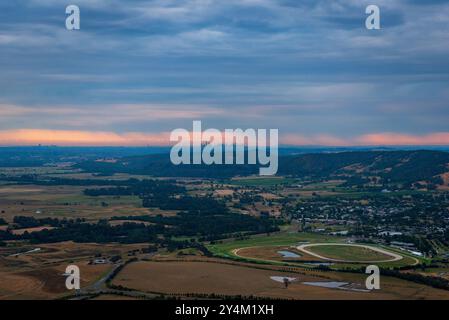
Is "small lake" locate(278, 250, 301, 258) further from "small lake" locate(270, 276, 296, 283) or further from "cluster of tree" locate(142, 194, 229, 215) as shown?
"cluster of tree" locate(142, 194, 229, 215)

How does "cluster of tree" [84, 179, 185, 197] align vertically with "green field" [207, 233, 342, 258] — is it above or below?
above

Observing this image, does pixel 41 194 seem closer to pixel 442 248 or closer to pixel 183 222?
pixel 183 222

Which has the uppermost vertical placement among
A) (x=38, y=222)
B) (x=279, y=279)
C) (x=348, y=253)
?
(x=38, y=222)

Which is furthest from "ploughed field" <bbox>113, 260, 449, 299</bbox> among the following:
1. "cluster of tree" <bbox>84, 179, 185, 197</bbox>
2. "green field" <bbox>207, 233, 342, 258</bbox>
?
"cluster of tree" <bbox>84, 179, 185, 197</bbox>

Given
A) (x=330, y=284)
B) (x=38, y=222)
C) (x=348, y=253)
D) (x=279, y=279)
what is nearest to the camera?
(x=330, y=284)

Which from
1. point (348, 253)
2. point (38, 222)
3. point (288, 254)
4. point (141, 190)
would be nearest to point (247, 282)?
point (288, 254)

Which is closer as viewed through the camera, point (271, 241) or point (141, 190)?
point (271, 241)

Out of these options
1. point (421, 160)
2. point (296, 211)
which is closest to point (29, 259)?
point (296, 211)

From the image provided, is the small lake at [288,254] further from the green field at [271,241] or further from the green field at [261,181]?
the green field at [261,181]

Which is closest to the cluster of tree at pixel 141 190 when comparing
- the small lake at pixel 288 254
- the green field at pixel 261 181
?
the green field at pixel 261 181

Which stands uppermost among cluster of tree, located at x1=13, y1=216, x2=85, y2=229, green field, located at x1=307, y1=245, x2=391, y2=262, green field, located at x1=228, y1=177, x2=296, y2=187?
green field, located at x1=228, y1=177, x2=296, y2=187

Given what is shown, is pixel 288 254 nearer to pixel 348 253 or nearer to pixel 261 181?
pixel 348 253
